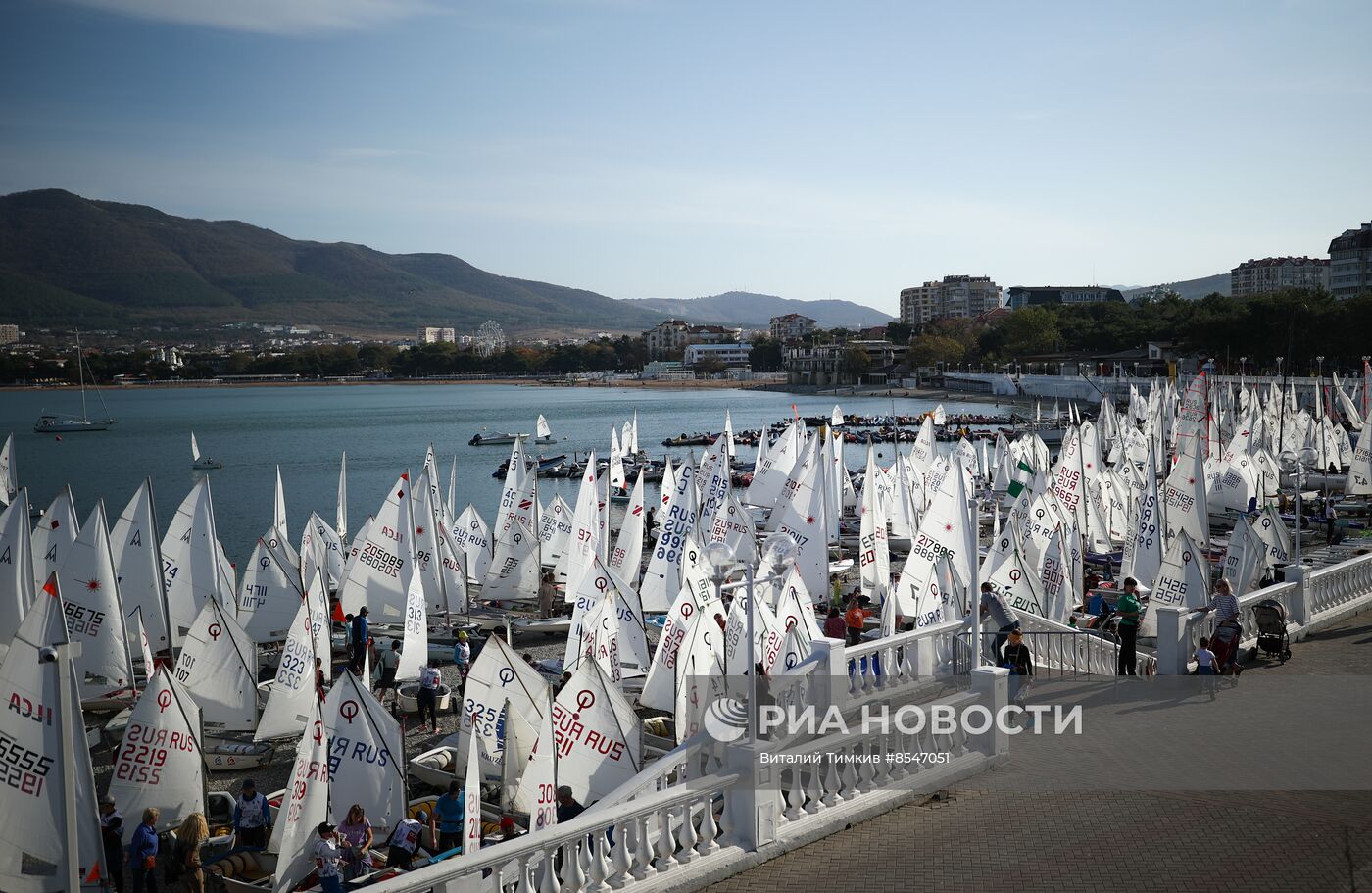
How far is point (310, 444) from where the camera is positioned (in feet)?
386

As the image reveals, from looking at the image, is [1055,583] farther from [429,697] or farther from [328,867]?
[328,867]

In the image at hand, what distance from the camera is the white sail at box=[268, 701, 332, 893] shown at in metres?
12.3

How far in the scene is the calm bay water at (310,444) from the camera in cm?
7400

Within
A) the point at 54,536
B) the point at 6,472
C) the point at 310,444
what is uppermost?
the point at 6,472

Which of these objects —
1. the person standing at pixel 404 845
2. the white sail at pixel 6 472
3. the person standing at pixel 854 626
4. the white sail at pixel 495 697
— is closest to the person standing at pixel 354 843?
the person standing at pixel 404 845

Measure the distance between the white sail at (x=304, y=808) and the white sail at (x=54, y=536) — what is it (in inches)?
442

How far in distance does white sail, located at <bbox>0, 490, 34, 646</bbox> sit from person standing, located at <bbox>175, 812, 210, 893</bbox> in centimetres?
903

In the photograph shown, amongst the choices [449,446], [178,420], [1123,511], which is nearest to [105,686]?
[1123,511]

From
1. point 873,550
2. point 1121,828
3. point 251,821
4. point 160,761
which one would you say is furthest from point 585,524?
point 1121,828

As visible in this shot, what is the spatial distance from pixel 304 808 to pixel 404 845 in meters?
1.18

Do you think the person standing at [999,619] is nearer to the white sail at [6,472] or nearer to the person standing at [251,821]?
the person standing at [251,821]

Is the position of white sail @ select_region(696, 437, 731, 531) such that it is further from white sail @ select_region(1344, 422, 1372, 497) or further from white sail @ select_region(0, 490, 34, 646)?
white sail @ select_region(1344, 422, 1372, 497)

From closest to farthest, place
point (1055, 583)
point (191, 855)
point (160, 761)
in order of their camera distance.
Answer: point (191, 855) < point (160, 761) < point (1055, 583)

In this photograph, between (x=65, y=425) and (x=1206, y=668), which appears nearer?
(x=1206, y=668)
